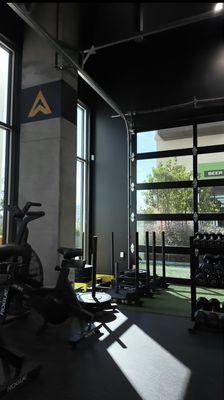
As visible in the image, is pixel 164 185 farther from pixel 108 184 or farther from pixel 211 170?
pixel 108 184

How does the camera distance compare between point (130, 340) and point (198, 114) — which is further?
point (198, 114)

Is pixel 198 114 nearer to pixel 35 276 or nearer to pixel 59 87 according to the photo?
pixel 59 87

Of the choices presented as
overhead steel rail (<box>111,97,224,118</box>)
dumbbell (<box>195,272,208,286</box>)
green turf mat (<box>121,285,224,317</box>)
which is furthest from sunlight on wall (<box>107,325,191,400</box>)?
overhead steel rail (<box>111,97,224,118</box>)

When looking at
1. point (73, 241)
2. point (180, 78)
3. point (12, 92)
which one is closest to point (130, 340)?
point (73, 241)

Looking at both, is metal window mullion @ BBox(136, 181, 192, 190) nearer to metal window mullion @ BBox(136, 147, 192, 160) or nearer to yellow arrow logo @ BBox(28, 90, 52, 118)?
metal window mullion @ BBox(136, 147, 192, 160)

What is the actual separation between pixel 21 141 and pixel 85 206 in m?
2.16

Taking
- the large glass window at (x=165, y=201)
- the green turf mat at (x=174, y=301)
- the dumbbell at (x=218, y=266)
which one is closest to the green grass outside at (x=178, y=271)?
the green turf mat at (x=174, y=301)

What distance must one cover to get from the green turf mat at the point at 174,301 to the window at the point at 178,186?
25.6 inches

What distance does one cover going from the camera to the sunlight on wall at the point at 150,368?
1.94 m

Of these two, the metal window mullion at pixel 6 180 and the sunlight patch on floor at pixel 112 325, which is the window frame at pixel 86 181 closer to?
the metal window mullion at pixel 6 180

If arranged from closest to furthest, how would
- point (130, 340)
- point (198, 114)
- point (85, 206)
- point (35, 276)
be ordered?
point (130, 340)
point (35, 276)
point (198, 114)
point (85, 206)

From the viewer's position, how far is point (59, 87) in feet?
14.3

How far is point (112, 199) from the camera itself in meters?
6.17

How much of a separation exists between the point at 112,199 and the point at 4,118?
102 inches
